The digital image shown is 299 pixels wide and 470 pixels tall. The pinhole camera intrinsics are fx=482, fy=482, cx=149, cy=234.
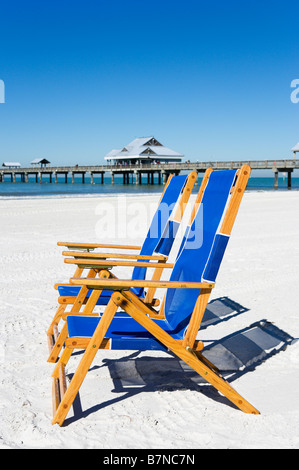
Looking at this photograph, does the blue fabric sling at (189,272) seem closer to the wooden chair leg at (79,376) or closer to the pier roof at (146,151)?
the wooden chair leg at (79,376)

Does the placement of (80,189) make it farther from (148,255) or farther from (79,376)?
(79,376)

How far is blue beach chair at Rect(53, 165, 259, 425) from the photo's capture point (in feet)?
7.56

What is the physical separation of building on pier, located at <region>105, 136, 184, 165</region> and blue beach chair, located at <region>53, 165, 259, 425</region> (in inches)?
2180

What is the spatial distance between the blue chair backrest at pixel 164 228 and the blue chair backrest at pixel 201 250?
546mm

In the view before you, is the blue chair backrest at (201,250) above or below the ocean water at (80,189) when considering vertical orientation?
above

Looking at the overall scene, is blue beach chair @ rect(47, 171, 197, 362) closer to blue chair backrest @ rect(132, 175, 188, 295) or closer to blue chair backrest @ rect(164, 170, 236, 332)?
blue chair backrest @ rect(132, 175, 188, 295)

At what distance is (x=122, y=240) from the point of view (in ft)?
27.9

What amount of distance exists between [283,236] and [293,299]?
14.5 ft

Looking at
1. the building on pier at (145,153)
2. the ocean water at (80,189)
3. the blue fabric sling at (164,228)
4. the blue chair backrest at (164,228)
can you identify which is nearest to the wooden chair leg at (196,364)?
the blue fabric sling at (164,228)

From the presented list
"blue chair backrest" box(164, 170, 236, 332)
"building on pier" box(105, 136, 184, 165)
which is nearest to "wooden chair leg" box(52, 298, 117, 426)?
"blue chair backrest" box(164, 170, 236, 332)

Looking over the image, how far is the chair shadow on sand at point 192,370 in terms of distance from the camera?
2.76 metres

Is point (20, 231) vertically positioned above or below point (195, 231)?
below
